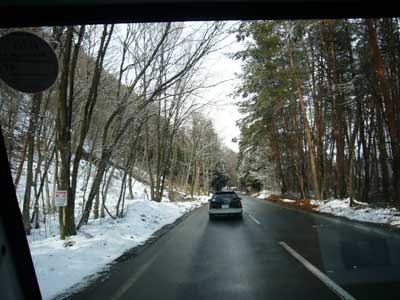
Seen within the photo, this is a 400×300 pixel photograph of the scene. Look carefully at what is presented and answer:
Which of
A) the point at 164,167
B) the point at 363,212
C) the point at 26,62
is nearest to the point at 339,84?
the point at 363,212

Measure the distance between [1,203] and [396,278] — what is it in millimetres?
5807

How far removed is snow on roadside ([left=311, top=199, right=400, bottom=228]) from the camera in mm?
14211

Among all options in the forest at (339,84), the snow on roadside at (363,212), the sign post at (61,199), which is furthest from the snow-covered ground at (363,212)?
the sign post at (61,199)

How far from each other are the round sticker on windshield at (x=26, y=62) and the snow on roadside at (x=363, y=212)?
12.0m

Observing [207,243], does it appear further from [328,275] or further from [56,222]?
[56,222]

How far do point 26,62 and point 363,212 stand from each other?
16.2 metres

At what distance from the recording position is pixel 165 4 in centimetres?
383

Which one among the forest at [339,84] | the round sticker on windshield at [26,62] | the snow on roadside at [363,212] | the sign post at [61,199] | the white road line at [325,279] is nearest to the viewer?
the round sticker on windshield at [26,62]

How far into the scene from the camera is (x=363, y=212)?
17156 mm

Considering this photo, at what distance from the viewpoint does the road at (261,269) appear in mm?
5723

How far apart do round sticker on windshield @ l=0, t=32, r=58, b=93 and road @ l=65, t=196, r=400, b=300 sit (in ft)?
10.2

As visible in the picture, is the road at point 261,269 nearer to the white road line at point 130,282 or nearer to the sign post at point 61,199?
the white road line at point 130,282

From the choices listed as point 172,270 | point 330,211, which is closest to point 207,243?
point 172,270

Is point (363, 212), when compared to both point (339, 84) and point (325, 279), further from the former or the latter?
point (325, 279)
